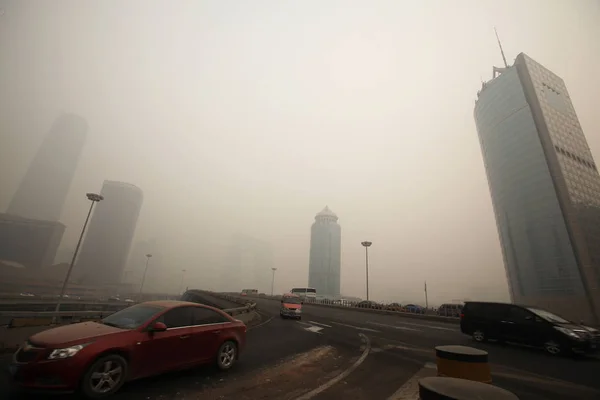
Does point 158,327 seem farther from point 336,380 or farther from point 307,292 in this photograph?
point 307,292

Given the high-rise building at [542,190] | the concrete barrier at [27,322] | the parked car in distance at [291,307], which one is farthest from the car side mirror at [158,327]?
the high-rise building at [542,190]

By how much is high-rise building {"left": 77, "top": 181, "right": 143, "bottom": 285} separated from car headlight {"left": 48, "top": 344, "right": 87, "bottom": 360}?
8206 inches

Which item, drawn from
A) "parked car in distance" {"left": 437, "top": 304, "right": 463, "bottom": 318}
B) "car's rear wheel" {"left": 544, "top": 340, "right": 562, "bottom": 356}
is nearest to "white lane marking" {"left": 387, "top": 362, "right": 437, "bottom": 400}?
"car's rear wheel" {"left": 544, "top": 340, "right": 562, "bottom": 356}

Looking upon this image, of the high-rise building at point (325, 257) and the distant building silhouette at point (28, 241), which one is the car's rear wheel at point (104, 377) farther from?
the distant building silhouette at point (28, 241)

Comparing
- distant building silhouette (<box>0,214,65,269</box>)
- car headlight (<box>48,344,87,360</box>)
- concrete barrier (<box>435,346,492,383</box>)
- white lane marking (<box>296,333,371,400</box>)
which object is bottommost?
white lane marking (<box>296,333,371,400</box>)

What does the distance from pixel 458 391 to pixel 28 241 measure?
765ft

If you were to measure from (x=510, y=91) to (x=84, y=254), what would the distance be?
782ft

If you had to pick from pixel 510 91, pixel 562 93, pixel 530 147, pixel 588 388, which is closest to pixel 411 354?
pixel 588 388

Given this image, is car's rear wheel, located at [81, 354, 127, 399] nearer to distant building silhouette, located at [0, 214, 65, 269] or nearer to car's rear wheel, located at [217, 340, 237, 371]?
car's rear wheel, located at [217, 340, 237, 371]

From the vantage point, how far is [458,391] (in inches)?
103

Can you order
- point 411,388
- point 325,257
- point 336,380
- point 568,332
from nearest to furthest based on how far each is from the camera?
point 411,388
point 336,380
point 568,332
point 325,257

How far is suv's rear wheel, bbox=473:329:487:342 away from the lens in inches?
476

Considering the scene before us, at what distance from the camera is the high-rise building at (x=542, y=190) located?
77312 millimetres

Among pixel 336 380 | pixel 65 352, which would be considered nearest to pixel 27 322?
pixel 65 352
